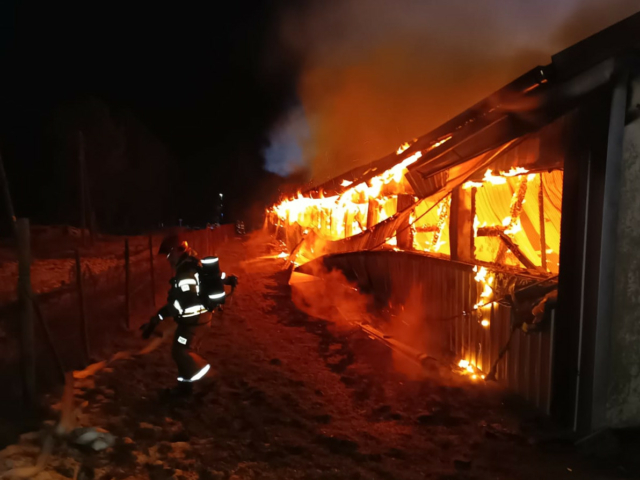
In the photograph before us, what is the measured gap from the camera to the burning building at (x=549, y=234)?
158 inches

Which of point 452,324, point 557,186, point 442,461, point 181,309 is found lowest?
point 442,461

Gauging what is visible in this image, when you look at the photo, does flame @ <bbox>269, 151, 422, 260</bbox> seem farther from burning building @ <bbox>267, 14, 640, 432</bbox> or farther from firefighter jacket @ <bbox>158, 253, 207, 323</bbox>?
Answer: firefighter jacket @ <bbox>158, 253, 207, 323</bbox>

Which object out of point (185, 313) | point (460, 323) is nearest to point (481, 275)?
point (460, 323)

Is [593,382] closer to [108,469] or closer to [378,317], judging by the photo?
[108,469]

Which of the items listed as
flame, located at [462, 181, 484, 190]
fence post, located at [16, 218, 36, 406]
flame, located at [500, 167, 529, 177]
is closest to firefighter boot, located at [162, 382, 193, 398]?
fence post, located at [16, 218, 36, 406]

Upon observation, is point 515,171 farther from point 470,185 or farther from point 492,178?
point 470,185

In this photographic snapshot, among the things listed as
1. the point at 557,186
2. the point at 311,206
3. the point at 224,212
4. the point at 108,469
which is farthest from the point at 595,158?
the point at 224,212

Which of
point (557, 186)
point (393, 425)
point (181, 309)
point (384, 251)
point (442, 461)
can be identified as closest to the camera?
point (442, 461)

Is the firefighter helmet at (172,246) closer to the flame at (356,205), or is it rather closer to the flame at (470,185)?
the flame at (356,205)

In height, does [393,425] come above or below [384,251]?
below

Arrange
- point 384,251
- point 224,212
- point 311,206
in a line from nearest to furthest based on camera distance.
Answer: point 384,251 → point 311,206 → point 224,212

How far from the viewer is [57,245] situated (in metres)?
21.1

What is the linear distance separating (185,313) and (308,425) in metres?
1.75

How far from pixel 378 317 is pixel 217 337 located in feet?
9.47
